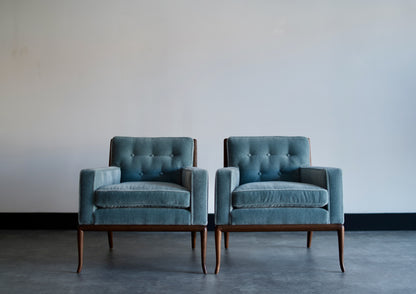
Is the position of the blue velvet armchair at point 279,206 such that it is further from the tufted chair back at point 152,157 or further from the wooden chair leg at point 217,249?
the tufted chair back at point 152,157

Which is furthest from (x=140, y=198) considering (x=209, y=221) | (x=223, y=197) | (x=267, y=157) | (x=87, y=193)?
(x=209, y=221)

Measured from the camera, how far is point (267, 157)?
270 centimetres

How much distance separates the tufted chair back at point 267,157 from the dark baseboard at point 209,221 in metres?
0.84

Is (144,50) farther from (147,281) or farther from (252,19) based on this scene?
(147,281)

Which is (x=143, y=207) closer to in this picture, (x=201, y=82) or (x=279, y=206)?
(x=279, y=206)

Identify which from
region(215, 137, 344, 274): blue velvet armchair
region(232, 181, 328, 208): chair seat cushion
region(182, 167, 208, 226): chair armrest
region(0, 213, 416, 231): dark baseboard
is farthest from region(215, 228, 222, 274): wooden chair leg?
region(0, 213, 416, 231): dark baseboard

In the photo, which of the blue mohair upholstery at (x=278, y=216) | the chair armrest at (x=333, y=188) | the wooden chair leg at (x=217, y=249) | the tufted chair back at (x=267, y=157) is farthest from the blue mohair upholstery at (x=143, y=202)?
the chair armrest at (x=333, y=188)

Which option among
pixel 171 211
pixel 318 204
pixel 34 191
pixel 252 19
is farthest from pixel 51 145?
pixel 318 204

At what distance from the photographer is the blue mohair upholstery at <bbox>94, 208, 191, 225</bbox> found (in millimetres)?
2084

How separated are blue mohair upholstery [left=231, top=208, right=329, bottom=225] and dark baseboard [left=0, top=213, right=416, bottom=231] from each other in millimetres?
1235

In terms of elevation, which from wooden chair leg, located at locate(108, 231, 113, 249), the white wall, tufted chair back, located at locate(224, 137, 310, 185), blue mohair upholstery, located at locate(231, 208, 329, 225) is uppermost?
the white wall

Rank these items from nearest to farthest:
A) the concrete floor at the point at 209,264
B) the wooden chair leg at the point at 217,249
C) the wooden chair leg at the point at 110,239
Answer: the concrete floor at the point at 209,264 → the wooden chair leg at the point at 217,249 → the wooden chair leg at the point at 110,239

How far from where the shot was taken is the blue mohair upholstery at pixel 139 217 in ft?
6.84

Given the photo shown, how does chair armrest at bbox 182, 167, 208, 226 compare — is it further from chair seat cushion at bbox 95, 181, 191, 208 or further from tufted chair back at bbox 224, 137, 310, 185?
tufted chair back at bbox 224, 137, 310, 185
